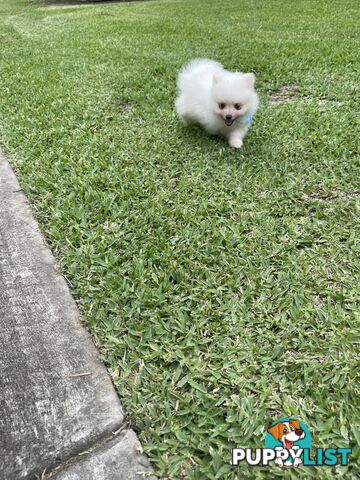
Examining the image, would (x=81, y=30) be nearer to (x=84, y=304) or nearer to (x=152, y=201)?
(x=152, y=201)

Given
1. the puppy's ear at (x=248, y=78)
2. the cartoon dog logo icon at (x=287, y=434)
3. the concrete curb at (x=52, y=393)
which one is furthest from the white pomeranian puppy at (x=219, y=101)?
the cartoon dog logo icon at (x=287, y=434)

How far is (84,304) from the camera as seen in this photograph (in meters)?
1.75

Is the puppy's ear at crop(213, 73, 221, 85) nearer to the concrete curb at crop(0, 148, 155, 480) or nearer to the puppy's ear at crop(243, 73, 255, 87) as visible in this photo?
the puppy's ear at crop(243, 73, 255, 87)

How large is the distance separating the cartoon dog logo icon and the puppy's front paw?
1999mm

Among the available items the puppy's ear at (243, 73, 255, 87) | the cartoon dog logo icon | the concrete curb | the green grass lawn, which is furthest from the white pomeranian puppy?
the cartoon dog logo icon

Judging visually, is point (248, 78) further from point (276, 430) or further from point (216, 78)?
point (276, 430)

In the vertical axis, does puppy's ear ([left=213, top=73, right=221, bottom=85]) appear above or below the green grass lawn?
above

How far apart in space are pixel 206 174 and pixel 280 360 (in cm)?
144

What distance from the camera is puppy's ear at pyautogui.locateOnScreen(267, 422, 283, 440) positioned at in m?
1.27

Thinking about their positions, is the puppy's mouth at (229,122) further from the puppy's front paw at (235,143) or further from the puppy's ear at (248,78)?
the puppy's ear at (248,78)

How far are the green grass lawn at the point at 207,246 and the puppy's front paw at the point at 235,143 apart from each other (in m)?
0.04

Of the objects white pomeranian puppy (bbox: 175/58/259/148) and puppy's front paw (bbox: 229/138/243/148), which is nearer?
white pomeranian puppy (bbox: 175/58/259/148)

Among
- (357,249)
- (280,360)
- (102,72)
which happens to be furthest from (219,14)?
(280,360)

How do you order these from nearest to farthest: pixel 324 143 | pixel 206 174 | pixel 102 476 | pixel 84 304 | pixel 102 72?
pixel 102 476, pixel 84 304, pixel 206 174, pixel 324 143, pixel 102 72
